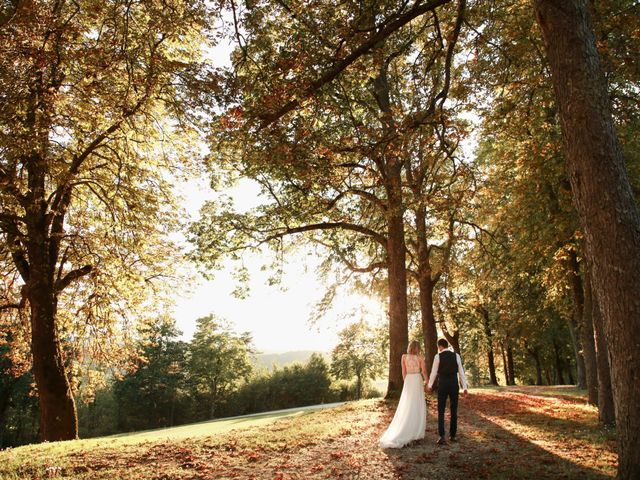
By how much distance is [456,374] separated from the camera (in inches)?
406

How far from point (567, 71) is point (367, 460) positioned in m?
7.64

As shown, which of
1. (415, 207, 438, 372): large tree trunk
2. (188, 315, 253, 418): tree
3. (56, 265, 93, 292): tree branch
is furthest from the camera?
(188, 315, 253, 418): tree

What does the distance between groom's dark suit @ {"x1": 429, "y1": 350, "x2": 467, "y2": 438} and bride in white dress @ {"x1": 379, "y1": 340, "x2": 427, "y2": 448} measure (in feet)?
1.25

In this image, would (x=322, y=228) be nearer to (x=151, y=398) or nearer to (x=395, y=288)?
(x=395, y=288)

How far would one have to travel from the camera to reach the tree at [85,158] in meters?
9.77

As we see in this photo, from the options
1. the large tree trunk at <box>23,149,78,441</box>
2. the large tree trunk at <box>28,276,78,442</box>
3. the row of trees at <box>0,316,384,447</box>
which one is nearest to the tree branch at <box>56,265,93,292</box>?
the large tree trunk at <box>23,149,78,441</box>

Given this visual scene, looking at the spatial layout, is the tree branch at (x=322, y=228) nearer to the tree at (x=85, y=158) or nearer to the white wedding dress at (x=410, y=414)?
the tree at (x=85, y=158)

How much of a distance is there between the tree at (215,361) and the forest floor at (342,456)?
49.0 m

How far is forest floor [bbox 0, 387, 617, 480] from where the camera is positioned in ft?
25.0

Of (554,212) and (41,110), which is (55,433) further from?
(554,212)

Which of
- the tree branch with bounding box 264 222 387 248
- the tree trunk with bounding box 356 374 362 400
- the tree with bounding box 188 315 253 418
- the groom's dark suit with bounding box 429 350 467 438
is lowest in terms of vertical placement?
the tree trunk with bounding box 356 374 362 400

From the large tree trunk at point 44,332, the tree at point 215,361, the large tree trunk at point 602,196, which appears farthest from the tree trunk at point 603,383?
the tree at point 215,361

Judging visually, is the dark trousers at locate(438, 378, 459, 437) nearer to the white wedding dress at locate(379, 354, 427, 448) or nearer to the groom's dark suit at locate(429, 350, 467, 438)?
the groom's dark suit at locate(429, 350, 467, 438)

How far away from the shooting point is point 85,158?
621 inches
